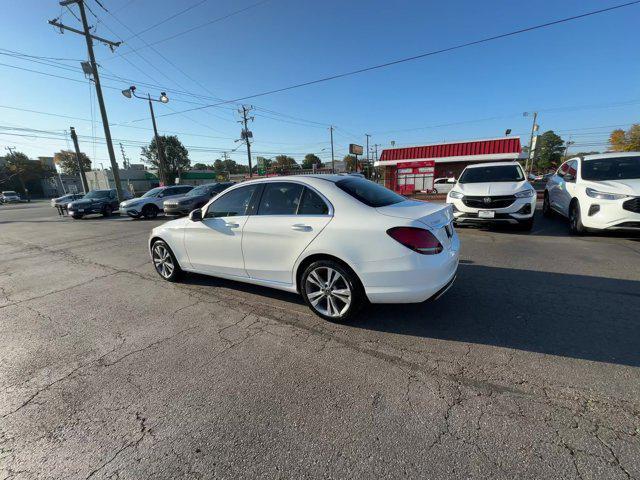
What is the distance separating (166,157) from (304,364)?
88.4 m

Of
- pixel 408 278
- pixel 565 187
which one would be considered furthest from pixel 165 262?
pixel 565 187

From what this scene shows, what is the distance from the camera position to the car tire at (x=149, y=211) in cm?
1512

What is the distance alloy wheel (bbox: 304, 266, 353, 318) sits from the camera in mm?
3184

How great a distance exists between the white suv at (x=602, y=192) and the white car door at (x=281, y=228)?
235 inches

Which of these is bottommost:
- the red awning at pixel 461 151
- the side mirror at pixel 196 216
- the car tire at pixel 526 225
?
the car tire at pixel 526 225

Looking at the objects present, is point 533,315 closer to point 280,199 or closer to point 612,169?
point 280,199

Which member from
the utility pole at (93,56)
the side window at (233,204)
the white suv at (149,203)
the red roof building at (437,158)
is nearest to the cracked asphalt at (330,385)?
the side window at (233,204)

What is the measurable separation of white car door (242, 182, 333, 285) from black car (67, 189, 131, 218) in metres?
18.2

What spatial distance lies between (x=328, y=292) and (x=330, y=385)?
3.49ft

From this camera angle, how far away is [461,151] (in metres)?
23.2

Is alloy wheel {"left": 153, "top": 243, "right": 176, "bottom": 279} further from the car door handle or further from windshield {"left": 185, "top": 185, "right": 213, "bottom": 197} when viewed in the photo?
windshield {"left": 185, "top": 185, "right": 213, "bottom": 197}

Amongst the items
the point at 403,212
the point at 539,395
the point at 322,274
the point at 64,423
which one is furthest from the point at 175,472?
the point at 403,212

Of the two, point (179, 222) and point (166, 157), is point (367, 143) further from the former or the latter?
point (179, 222)

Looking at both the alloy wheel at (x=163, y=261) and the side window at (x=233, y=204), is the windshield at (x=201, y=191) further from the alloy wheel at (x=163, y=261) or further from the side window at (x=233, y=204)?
the side window at (x=233, y=204)
